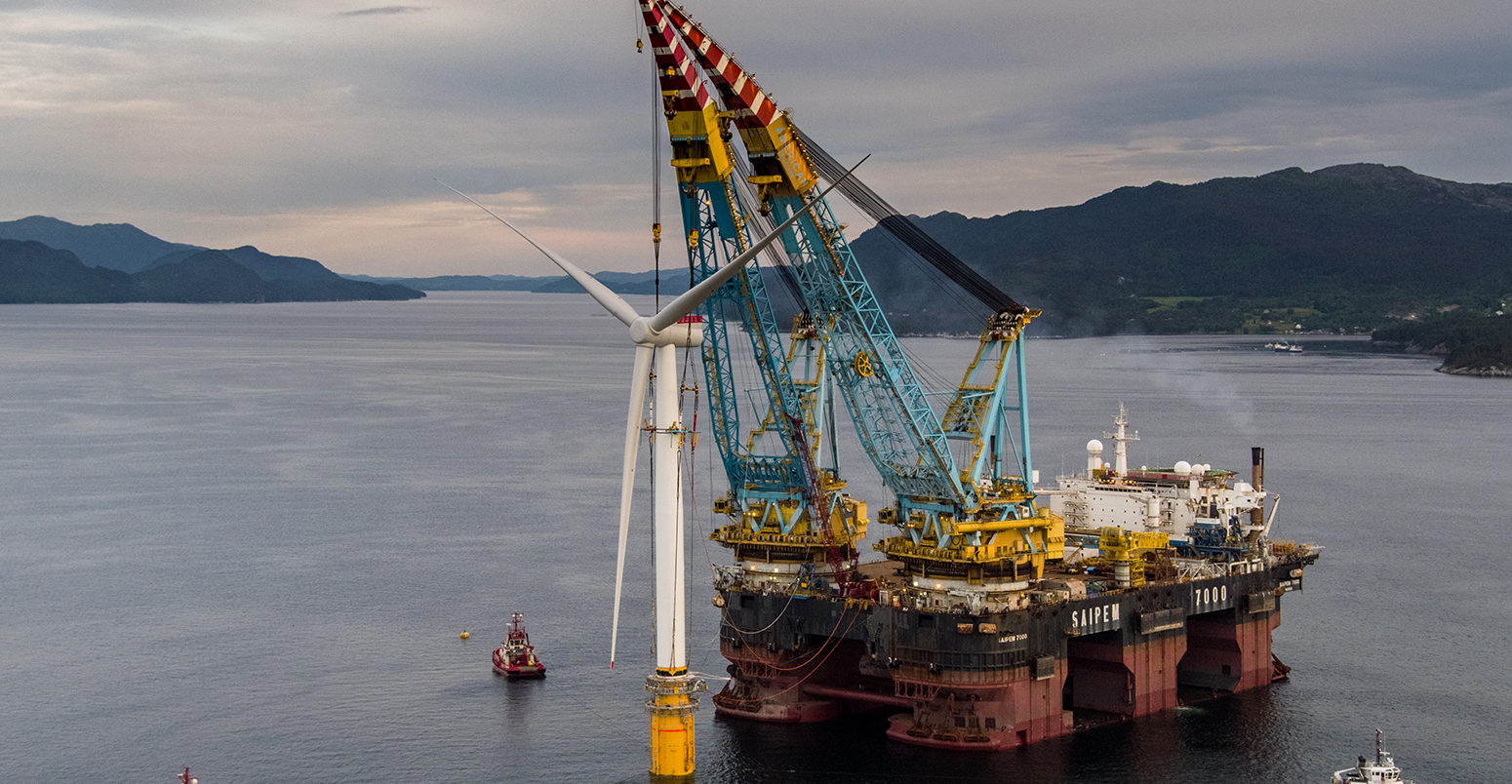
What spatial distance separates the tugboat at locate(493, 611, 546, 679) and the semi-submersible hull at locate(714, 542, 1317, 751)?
30.8 ft

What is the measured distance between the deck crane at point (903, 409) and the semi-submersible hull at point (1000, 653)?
212 cm

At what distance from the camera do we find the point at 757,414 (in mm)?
65438

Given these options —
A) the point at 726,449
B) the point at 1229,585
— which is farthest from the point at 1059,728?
the point at 726,449

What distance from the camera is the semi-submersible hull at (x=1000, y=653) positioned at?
60906mm

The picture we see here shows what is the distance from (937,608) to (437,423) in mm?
128755

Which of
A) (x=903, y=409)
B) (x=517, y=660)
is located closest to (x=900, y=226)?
(x=903, y=409)

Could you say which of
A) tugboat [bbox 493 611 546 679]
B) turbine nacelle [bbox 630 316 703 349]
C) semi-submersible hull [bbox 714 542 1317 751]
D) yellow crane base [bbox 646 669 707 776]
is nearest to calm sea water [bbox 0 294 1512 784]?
tugboat [bbox 493 611 546 679]

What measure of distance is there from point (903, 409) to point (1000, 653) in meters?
10.7

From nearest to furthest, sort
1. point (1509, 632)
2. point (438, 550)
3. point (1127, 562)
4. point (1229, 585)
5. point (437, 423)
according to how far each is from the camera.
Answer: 1. point (1127, 562)
2. point (1229, 585)
3. point (1509, 632)
4. point (438, 550)
5. point (437, 423)

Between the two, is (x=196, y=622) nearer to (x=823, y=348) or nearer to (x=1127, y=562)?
(x=823, y=348)

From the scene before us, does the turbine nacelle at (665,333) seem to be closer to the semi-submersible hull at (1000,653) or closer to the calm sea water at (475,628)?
the semi-submersible hull at (1000,653)

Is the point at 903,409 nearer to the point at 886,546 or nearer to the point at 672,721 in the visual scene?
the point at 886,546

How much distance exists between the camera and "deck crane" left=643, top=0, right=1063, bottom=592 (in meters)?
63.8

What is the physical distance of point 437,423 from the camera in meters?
183
